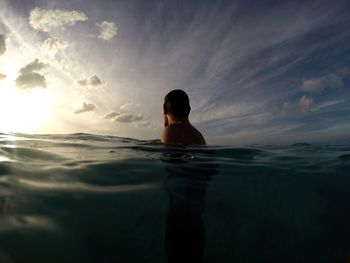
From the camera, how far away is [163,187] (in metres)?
5.17

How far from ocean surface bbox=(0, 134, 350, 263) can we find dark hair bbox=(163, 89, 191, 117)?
4.42 ft

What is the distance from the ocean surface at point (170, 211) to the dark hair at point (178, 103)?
4.42 feet

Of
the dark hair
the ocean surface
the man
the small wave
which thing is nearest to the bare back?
the man

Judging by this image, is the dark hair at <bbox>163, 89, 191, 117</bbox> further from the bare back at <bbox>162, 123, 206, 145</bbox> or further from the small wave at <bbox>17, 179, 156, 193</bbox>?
the small wave at <bbox>17, 179, 156, 193</bbox>

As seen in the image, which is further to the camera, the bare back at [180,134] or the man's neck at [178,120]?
the man's neck at [178,120]

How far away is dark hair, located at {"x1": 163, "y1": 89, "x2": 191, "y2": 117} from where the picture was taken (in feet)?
22.9

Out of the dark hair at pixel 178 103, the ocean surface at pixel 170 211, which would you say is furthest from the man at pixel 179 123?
the ocean surface at pixel 170 211

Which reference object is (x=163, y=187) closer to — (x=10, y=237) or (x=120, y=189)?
(x=120, y=189)

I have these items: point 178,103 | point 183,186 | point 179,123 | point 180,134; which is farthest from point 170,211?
point 178,103

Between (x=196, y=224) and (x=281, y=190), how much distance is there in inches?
84.5

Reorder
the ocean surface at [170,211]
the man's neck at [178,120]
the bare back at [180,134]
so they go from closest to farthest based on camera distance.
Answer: the ocean surface at [170,211]
the bare back at [180,134]
the man's neck at [178,120]

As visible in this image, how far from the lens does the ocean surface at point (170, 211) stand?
12.3ft

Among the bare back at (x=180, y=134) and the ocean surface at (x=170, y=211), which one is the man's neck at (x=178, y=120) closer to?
the bare back at (x=180, y=134)

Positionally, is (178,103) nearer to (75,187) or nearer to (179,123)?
(179,123)
